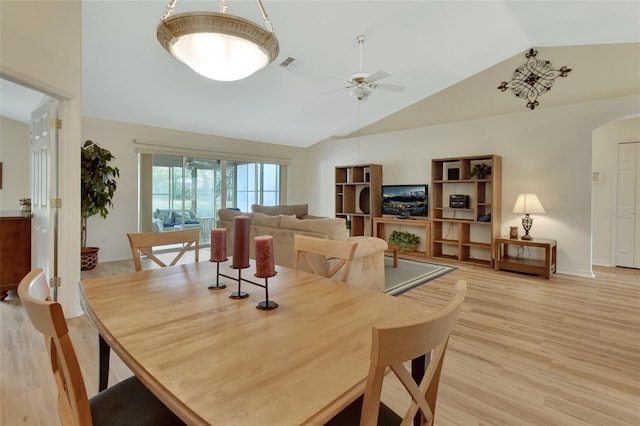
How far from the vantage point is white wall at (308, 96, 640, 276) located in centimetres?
444

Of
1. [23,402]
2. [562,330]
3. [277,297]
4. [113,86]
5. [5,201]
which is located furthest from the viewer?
[5,201]

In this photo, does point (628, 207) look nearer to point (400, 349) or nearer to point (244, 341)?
point (400, 349)

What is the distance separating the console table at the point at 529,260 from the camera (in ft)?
14.2

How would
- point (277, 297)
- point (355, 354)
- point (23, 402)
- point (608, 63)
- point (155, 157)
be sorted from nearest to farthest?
point (355, 354), point (277, 297), point (23, 402), point (608, 63), point (155, 157)

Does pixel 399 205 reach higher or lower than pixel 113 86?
lower

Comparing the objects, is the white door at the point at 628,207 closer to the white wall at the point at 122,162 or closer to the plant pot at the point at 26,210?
the white wall at the point at 122,162

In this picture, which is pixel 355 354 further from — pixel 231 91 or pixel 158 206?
pixel 158 206

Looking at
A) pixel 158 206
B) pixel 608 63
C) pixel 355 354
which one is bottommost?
pixel 355 354

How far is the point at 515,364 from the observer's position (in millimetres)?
2172

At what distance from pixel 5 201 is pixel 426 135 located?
7168 mm

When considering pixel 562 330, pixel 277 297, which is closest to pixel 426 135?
pixel 562 330

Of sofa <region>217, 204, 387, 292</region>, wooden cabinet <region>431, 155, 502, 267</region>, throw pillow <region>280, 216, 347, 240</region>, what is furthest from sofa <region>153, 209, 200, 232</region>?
wooden cabinet <region>431, 155, 502, 267</region>

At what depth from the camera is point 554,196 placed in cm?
473

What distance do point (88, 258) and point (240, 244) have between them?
4420 mm
